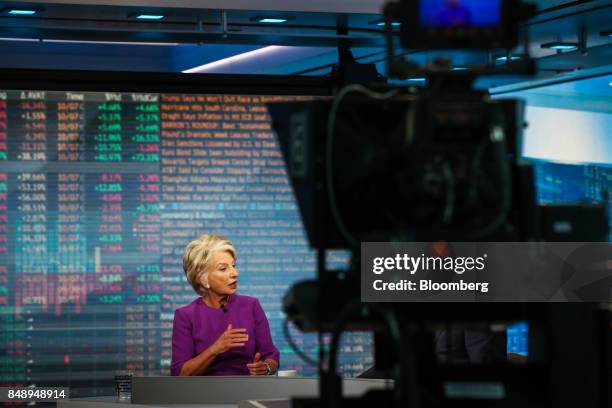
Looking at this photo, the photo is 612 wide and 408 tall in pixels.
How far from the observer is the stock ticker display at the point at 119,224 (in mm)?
5695

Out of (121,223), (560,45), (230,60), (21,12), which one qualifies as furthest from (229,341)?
(230,60)

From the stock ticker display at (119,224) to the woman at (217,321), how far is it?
1125mm

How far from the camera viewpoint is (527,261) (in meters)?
2.39

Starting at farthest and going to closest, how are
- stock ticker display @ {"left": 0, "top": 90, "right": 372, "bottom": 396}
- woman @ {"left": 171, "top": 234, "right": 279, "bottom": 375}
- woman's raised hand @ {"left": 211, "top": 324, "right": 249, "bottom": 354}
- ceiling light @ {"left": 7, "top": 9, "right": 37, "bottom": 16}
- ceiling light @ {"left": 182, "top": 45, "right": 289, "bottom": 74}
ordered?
ceiling light @ {"left": 182, "top": 45, "right": 289, "bottom": 74}
stock ticker display @ {"left": 0, "top": 90, "right": 372, "bottom": 396}
ceiling light @ {"left": 7, "top": 9, "right": 37, "bottom": 16}
woman @ {"left": 171, "top": 234, "right": 279, "bottom": 375}
woman's raised hand @ {"left": 211, "top": 324, "right": 249, "bottom": 354}

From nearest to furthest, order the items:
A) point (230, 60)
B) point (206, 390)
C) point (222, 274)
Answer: point (206, 390)
point (222, 274)
point (230, 60)

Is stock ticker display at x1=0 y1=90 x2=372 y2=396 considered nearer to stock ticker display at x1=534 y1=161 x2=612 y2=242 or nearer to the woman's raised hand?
the woman's raised hand

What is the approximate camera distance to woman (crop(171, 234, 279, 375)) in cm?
453

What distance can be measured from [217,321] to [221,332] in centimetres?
5

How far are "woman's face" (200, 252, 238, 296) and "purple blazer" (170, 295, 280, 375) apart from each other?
0.10m

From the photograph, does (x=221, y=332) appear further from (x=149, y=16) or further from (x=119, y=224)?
(x=149, y=16)

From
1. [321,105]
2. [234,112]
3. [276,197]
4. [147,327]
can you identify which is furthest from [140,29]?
[321,105]

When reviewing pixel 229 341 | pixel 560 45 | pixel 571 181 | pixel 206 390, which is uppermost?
pixel 560 45

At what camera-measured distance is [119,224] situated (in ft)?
18.9

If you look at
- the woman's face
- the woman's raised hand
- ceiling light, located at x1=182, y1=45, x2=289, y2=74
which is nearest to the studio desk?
the woman's raised hand
